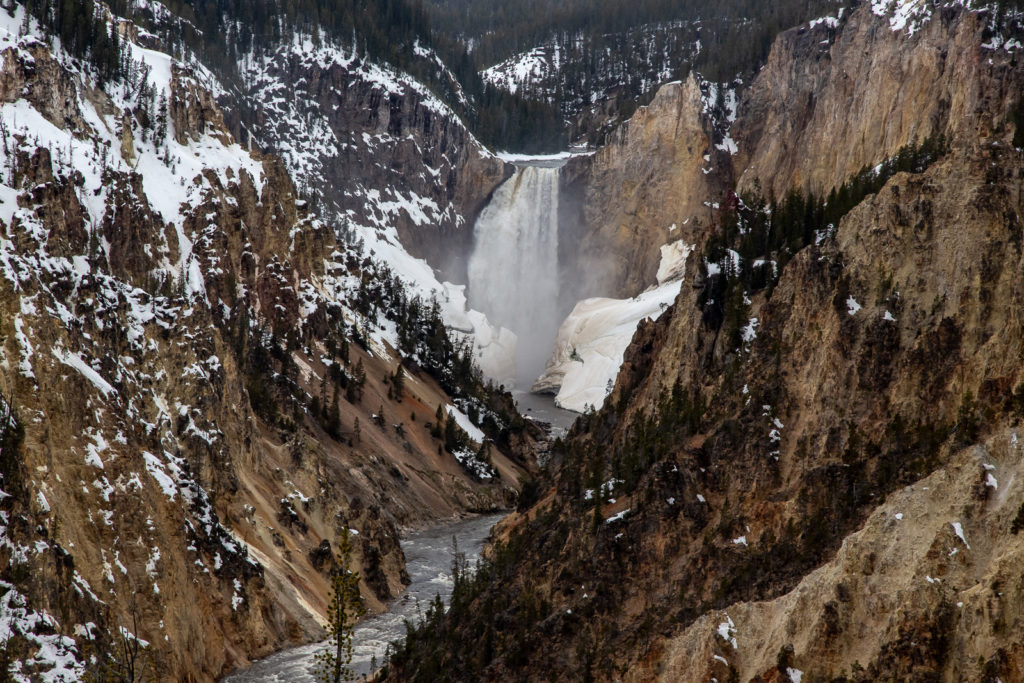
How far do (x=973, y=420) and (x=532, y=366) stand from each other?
5518 inches

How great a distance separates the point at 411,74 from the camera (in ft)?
625

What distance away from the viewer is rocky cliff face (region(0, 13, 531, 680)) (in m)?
38.3

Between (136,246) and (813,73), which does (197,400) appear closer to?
(136,246)

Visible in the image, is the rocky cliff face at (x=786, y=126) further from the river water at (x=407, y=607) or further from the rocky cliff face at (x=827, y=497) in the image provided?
the rocky cliff face at (x=827, y=497)

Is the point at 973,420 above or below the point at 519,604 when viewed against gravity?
above

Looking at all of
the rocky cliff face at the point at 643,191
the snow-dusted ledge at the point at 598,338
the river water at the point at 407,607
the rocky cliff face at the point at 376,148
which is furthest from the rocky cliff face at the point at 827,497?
the rocky cliff face at the point at 376,148

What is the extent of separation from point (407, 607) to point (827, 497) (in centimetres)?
3155

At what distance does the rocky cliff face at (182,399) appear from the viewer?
38344 millimetres

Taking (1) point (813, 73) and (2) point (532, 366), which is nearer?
Result: (1) point (813, 73)

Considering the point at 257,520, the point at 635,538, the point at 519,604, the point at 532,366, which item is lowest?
the point at 532,366

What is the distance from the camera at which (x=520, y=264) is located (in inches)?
7116

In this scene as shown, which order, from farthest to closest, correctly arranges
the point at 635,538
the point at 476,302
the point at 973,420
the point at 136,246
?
the point at 476,302 → the point at 136,246 → the point at 635,538 → the point at 973,420

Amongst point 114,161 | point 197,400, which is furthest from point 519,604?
point 114,161

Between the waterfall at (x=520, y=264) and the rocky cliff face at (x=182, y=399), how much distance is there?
48.2m
